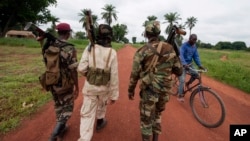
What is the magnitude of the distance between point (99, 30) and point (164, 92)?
1434 millimetres

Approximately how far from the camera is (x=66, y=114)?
4.14 meters

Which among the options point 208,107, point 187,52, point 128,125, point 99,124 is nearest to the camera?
point 99,124

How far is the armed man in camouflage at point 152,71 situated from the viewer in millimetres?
3742

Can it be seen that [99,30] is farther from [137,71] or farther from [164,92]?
[164,92]

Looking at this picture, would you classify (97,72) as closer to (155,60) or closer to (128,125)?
(155,60)

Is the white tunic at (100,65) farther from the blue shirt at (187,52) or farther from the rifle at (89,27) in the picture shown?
the blue shirt at (187,52)

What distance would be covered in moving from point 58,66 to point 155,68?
1.54m

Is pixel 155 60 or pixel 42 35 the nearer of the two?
pixel 155 60

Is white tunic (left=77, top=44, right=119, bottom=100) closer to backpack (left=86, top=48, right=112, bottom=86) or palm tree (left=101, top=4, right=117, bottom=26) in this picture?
backpack (left=86, top=48, right=112, bottom=86)

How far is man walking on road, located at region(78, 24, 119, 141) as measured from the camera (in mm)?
3838

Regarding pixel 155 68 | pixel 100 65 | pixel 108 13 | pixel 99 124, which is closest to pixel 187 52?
pixel 155 68

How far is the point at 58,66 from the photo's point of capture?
3.87m

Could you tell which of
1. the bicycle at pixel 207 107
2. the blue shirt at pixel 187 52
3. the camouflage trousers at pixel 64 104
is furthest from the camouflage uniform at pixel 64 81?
the blue shirt at pixel 187 52

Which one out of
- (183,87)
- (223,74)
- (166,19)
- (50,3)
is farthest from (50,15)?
(166,19)
